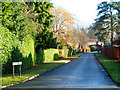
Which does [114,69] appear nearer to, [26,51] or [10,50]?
[26,51]

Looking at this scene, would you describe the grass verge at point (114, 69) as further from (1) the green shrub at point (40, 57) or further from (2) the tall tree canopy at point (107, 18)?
(2) the tall tree canopy at point (107, 18)

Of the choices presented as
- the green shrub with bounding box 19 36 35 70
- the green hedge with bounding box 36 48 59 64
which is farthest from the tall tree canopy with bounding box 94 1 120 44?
the green shrub with bounding box 19 36 35 70

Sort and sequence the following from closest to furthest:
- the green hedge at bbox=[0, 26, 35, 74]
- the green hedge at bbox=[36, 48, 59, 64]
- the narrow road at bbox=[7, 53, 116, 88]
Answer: the narrow road at bbox=[7, 53, 116, 88] < the green hedge at bbox=[0, 26, 35, 74] < the green hedge at bbox=[36, 48, 59, 64]

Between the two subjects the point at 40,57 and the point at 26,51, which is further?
the point at 40,57

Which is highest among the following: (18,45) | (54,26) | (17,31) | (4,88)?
(54,26)

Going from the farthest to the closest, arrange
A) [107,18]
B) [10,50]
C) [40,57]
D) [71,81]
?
[107,18]
[40,57]
[10,50]
[71,81]

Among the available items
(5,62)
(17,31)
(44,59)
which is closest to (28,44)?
(17,31)

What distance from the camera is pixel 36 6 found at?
31.9 m

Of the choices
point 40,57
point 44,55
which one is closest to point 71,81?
point 40,57

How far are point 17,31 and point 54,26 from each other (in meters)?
27.7

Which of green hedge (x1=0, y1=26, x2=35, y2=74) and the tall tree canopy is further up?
the tall tree canopy

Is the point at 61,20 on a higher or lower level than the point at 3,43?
higher

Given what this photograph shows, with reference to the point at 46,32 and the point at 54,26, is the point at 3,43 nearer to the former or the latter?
the point at 46,32

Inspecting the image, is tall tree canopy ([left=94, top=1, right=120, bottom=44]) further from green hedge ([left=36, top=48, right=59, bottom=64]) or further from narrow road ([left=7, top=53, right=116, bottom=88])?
narrow road ([left=7, top=53, right=116, bottom=88])
